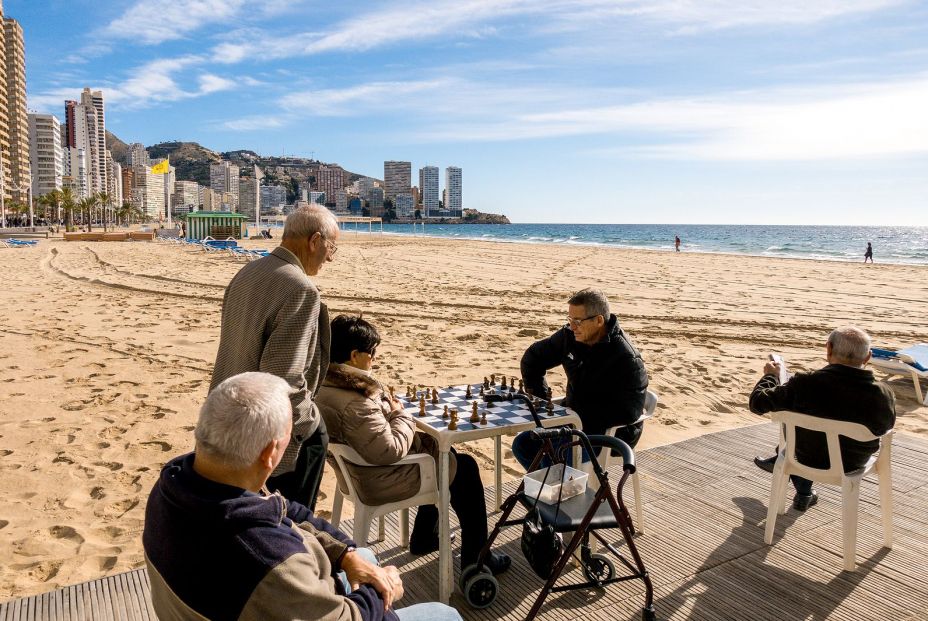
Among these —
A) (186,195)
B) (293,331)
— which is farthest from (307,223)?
(186,195)

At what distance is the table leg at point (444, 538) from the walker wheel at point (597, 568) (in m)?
0.70

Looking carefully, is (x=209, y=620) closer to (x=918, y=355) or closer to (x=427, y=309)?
(x=918, y=355)

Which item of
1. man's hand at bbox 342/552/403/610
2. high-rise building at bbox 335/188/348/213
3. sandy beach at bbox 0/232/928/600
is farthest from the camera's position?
high-rise building at bbox 335/188/348/213

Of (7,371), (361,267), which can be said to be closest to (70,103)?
(361,267)

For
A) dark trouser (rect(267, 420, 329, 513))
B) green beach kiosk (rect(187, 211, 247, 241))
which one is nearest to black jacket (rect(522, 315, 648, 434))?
dark trouser (rect(267, 420, 329, 513))

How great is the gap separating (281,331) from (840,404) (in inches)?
115

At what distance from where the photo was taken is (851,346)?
3.34 meters

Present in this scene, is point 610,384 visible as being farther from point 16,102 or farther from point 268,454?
point 16,102

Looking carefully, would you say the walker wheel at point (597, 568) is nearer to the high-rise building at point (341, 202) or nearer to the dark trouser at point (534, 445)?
the dark trouser at point (534, 445)

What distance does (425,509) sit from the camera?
3.36m

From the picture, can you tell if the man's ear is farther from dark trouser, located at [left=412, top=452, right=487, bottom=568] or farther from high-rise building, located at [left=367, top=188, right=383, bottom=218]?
high-rise building, located at [left=367, top=188, right=383, bottom=218]

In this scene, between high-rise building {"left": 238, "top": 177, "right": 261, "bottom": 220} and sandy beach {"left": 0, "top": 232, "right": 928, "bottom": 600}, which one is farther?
high-rise building {"left": 238, "top": 177, "right": 261, "bottom": 220}

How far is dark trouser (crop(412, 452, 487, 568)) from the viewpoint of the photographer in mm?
3070

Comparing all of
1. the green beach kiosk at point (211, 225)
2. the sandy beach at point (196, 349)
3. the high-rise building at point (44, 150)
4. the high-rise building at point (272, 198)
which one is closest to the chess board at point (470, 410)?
the sandy beach at point (196, 349)
